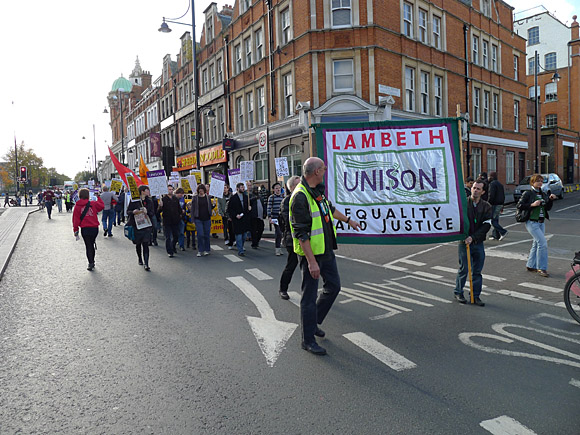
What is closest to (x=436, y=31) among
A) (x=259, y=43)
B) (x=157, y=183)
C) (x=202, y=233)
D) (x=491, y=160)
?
(x=491, y=160)

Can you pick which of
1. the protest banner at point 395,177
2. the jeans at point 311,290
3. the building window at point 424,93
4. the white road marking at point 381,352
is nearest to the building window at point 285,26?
the building window at point 424,93

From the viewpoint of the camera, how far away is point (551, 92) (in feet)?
156

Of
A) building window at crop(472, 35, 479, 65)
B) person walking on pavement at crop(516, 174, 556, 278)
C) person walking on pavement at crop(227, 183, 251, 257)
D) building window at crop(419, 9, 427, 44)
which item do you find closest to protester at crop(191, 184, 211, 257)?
person walking on pavement at crop(227, 183, 251, 257)

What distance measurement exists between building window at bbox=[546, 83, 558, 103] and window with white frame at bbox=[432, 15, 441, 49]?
2919 centimetres

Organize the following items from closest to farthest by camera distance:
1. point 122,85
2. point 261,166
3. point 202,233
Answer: point 202,233 < point 261,166 < point 122,85

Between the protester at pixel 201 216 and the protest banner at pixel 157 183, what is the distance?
6.17 ft

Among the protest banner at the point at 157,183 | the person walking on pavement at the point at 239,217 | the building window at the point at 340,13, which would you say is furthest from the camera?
the building window at the point at 340,13

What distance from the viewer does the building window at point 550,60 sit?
47594 mm

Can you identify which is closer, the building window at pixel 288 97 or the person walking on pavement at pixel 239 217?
the person walking on pavement at pixel 239 217

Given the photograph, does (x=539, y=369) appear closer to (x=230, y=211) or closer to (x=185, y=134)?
(x=230, y=211)

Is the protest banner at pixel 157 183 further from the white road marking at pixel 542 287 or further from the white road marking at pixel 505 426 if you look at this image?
the white road marking at pixel 505 426

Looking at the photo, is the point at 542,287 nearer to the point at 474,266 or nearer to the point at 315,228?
the point at 474,266

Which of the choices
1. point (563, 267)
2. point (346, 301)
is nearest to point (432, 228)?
point (346, 301)

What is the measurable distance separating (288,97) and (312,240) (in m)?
20.9
